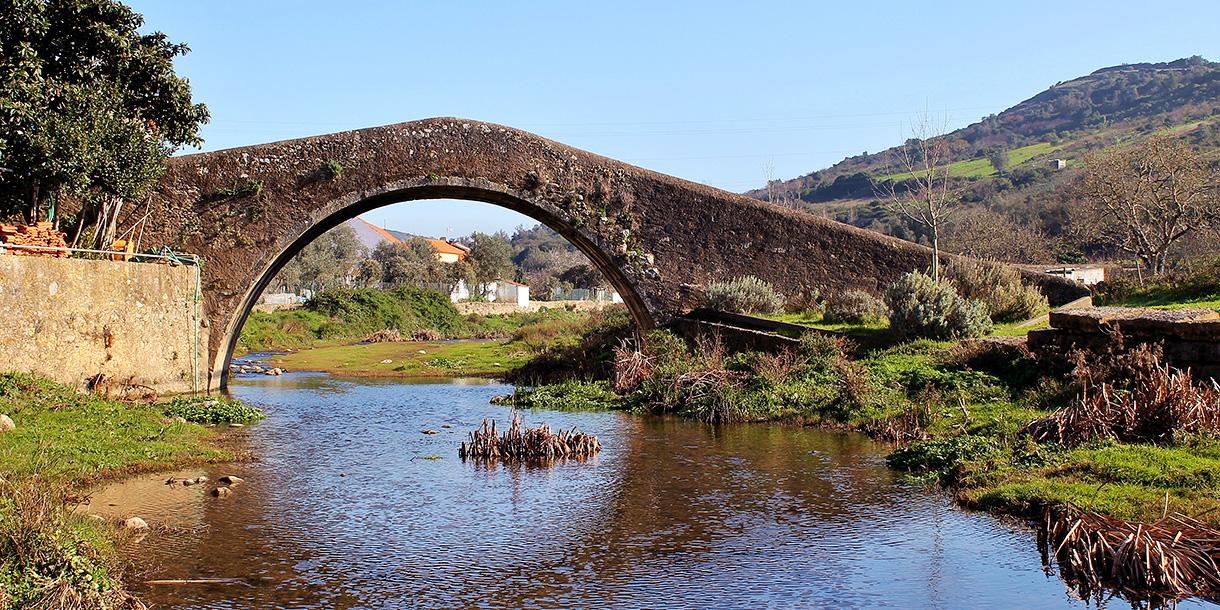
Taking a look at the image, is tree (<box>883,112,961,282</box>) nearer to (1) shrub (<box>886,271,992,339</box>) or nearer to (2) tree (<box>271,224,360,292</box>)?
(1) shrub (<box>886,271,992,339</box>)

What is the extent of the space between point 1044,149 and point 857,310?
96.5 m

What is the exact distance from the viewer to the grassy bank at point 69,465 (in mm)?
7121

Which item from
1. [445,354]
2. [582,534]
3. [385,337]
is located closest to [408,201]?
[445,354]

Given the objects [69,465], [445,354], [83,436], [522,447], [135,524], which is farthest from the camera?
[445,354]

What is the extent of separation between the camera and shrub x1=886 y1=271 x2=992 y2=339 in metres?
20.2

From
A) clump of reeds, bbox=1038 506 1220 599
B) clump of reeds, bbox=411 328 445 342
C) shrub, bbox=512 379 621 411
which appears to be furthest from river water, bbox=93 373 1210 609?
clump of reeds, bbox=411 328 445 342

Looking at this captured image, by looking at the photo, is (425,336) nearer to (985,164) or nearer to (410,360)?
(410,360)

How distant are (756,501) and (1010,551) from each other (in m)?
3.02

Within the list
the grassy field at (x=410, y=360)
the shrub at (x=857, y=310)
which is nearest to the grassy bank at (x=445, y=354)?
the grassy field at (x=410, y=360)

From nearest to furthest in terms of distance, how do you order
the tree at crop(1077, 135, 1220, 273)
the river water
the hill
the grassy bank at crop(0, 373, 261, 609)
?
the grassy bank at crop(0, 373, 261, 609), the river water, the tree at crop(1077, 135, 1220, 273), the hill

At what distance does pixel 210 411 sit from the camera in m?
17.9

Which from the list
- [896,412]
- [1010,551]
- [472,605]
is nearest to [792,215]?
[896,412]

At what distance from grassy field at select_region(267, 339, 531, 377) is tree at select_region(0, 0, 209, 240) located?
11.5m

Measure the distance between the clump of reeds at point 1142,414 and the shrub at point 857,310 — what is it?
9.47 meters
